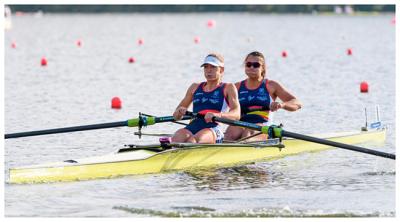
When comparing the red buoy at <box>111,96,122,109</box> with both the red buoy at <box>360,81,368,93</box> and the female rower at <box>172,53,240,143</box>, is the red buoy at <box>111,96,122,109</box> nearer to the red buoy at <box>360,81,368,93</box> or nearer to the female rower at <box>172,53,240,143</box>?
the red buoy at <box>360,81,368,93</box>

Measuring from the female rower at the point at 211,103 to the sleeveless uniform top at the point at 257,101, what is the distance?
675 millimetres

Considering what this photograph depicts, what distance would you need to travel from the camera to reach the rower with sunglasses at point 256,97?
13.4m

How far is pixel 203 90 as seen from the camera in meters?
12.9

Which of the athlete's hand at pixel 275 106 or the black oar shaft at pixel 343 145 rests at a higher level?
the athlete's hand at pixel 275 106

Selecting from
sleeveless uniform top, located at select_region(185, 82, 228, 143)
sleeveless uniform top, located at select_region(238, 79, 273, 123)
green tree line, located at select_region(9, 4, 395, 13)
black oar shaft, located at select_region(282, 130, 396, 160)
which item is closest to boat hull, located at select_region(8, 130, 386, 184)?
sleeveless uniform top, located at select_region(185, 82, 228, 143)

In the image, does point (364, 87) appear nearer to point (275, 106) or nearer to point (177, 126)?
point (177, 126)

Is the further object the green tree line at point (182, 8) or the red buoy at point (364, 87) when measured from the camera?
the green tree line at point (182, 8)

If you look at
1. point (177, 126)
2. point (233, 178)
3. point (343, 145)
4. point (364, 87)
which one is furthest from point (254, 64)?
point (364, 87)

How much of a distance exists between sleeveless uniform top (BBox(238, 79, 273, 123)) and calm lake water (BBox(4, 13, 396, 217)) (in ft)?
2.18

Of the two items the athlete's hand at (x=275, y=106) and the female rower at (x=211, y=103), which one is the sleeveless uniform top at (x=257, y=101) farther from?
the female rower at (x=211, y=103)

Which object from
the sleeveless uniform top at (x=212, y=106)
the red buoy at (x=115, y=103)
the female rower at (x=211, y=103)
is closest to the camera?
the female rower at (x=211, y=103)

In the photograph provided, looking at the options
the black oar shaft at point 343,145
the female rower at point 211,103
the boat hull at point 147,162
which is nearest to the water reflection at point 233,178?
the boat hull at point 147,162

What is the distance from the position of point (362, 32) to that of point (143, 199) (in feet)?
155

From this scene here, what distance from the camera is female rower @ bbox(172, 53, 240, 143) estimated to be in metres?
12.7
